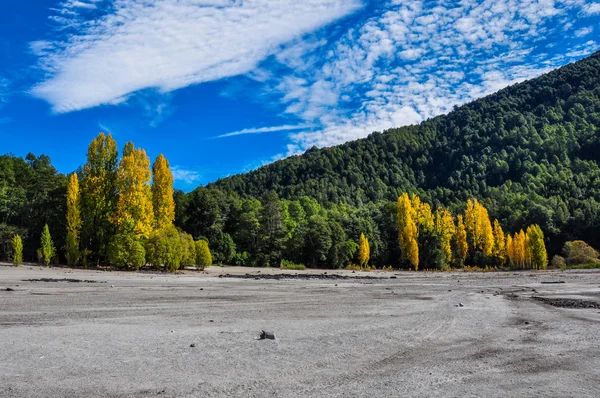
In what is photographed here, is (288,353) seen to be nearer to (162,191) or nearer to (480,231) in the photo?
(162,191)

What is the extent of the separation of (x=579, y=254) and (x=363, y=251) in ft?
157

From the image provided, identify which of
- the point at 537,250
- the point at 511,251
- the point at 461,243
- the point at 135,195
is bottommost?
the point at 511,251

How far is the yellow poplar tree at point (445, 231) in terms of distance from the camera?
8362 centimetres

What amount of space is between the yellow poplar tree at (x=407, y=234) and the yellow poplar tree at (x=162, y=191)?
159 feet

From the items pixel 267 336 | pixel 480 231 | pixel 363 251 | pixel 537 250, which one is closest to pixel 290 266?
pixel 363 251

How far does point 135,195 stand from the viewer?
137 feet

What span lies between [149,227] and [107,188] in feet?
22.4

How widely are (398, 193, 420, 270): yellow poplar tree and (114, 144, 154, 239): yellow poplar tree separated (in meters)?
52.1

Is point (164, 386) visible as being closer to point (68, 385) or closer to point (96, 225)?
point (68, 385)

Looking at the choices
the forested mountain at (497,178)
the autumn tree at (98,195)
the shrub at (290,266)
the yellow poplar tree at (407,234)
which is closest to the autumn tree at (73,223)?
the autumn tree at (98,195)

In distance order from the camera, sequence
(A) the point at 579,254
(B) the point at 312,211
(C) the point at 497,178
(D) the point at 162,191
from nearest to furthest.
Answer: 1. (D) the point at 162,191
2. (A) the point at 579,254
3. (B) the point at 312,211
4. (C) the point at 497,178

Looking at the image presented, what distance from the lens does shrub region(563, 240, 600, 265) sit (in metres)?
82.8

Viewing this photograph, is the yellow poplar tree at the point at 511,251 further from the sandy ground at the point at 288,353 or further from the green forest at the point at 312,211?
the sandy ground at the point at 288,353

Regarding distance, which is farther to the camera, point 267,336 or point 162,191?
point 162,191
